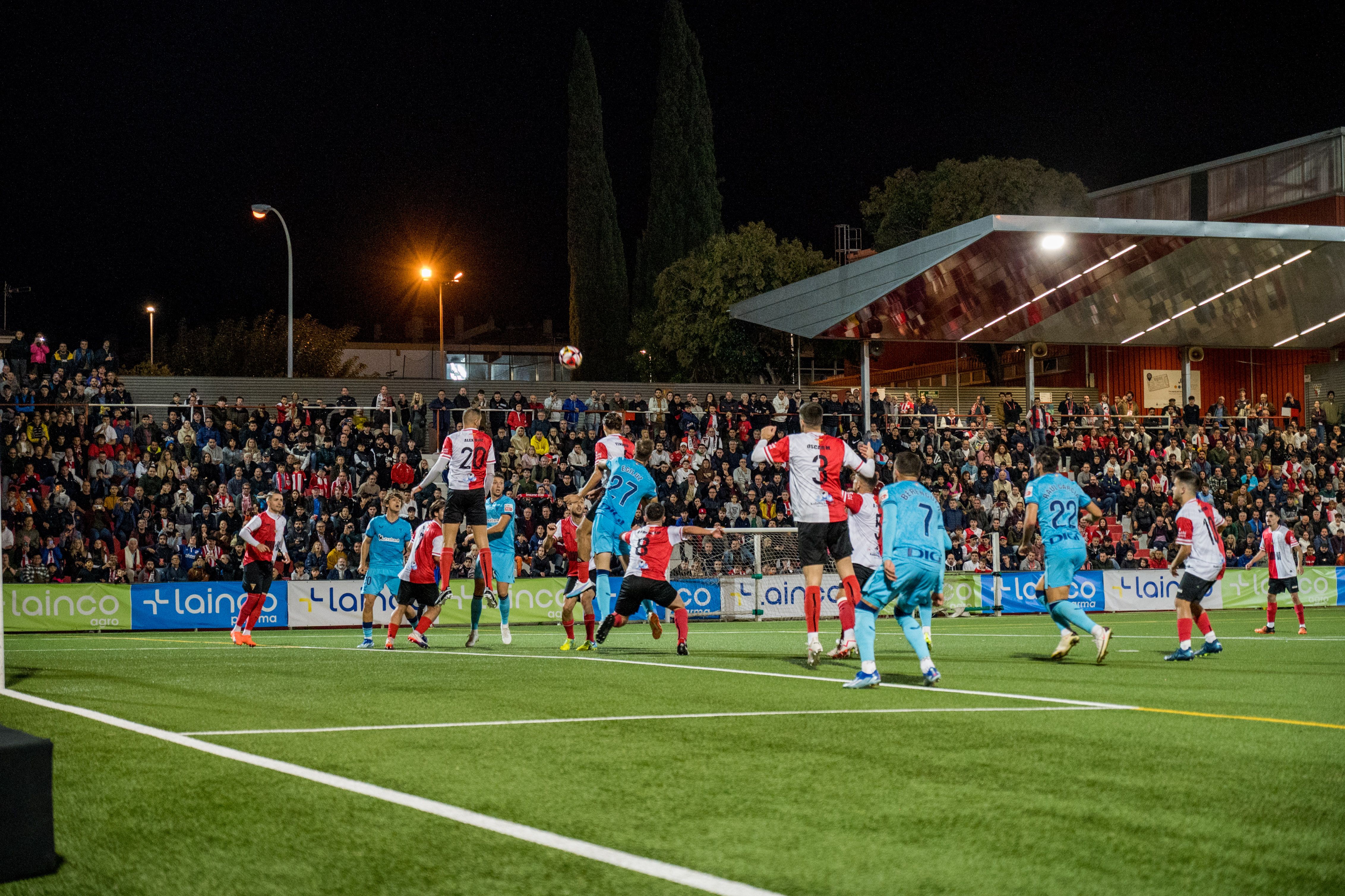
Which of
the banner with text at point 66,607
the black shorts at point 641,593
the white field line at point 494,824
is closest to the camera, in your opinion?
the white field line at point 494,824

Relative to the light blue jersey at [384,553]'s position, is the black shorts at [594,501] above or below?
above

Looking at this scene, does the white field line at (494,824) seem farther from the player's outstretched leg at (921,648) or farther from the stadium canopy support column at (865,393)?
the stadium canopy support column at (865,393)

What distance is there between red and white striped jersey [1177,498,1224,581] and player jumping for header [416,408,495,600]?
7.78m

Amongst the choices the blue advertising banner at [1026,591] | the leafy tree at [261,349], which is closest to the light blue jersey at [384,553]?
the blue advertising banner at [1026,591]

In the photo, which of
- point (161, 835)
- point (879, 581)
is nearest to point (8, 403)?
point (879, 581)

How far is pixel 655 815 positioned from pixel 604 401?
27.9 meters

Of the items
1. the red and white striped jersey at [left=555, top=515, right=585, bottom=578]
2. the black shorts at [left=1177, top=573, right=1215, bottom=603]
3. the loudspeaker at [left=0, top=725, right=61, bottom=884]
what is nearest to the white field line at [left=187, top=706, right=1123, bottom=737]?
the loudspeaker at [left=0, top=725, right=61, bottom=884]

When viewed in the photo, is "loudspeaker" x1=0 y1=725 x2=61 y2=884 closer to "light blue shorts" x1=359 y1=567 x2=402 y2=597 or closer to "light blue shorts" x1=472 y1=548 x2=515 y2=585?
"light blue shorts" x1=472 y1=548 x2=515 y2=585

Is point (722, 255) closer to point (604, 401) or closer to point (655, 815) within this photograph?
point (604, 401)

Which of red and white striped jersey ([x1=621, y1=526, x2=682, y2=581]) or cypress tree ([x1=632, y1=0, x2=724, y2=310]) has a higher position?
cypress tree ([x1=632, y1=0, x2=724, y2=310])

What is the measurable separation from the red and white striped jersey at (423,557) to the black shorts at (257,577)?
1.94 metres

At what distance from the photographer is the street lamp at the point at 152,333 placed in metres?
76.8

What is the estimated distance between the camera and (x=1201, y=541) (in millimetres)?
12945

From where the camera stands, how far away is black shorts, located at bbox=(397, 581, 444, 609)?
1512 centimetres
